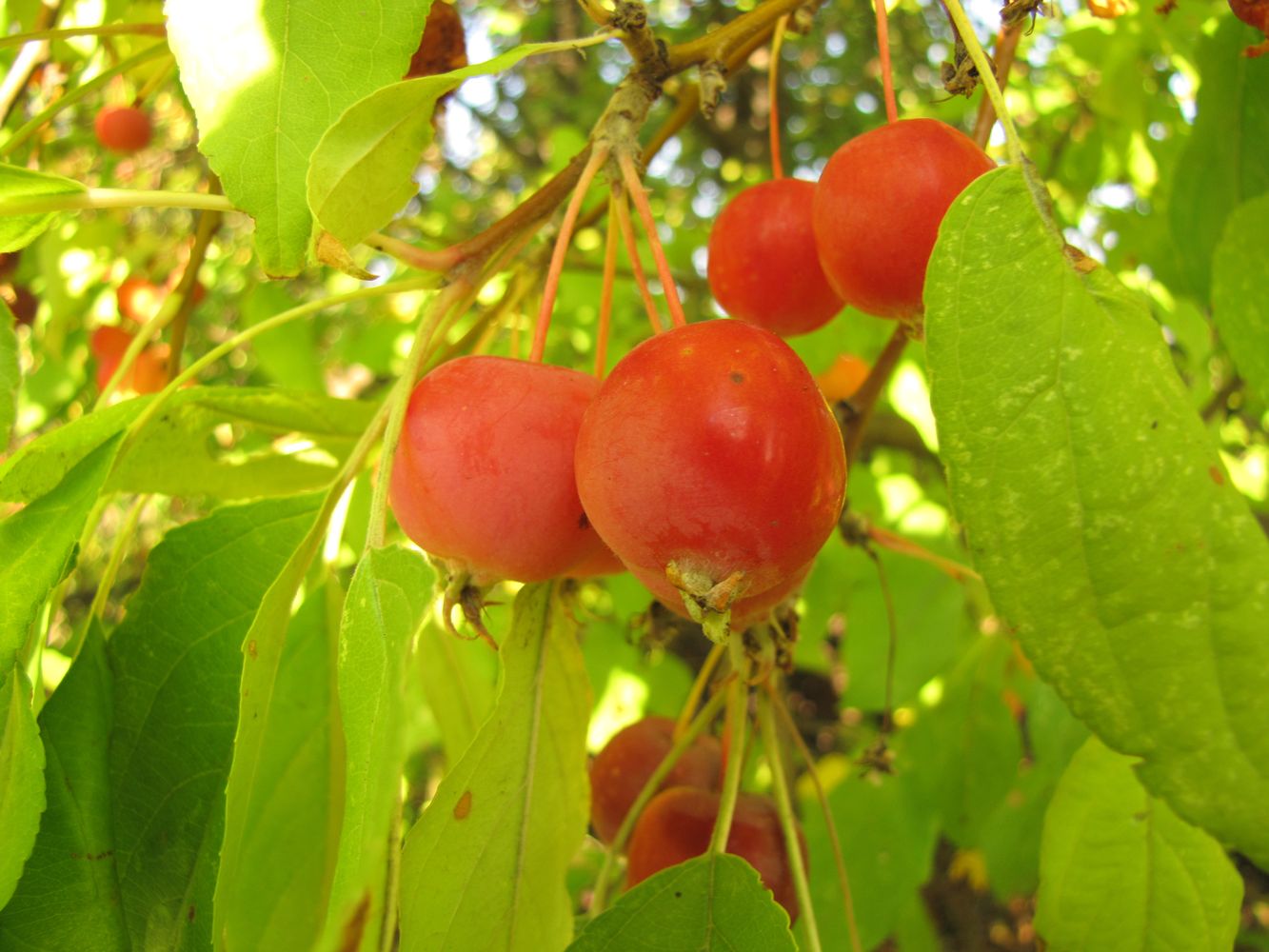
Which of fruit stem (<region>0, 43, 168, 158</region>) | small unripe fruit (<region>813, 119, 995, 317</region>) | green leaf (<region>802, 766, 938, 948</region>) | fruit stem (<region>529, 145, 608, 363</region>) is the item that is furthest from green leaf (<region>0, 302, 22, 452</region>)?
green leaf (<region>802, 766, 938, 948</region>)

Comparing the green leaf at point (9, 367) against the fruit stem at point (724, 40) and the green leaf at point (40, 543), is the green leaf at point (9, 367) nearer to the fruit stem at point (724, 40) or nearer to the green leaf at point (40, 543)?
the green leaf at point (40, 543)

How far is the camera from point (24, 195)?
2.52ft

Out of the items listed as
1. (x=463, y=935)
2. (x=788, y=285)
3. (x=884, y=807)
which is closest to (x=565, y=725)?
(x=463, y=935)

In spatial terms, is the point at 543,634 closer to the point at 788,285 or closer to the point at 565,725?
the point at 565,725

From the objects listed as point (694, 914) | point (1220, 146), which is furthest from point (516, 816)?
point (1220, 146)

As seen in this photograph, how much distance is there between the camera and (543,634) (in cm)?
86

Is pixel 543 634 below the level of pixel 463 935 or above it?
above

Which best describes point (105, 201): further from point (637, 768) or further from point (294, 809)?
point (637, 768)

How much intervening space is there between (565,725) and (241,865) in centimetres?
33

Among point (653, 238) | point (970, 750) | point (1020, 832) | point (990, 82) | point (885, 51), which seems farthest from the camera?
point (1020, 832)

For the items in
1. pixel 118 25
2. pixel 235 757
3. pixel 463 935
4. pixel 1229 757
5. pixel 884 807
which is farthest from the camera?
pixel 884 807

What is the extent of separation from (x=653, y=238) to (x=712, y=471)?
0.25 metres

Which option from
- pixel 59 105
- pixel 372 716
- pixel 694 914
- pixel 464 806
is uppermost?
pixel 59 105

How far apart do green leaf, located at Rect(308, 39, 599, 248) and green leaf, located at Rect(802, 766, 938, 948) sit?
45.4 inches
